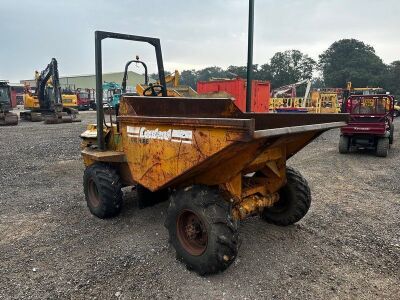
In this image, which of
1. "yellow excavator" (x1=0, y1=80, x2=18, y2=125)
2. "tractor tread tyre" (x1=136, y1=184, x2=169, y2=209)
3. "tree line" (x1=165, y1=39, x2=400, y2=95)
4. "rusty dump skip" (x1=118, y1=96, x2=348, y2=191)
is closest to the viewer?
"rusty dump skip" (x1=118, y1=96, x2=348, y2=191)

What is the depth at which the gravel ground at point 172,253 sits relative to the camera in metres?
2.88

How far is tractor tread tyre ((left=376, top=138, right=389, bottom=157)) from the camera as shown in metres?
9.14

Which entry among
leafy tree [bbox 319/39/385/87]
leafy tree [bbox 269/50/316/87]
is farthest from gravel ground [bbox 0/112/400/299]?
leafy tree [bbox 269/50/316/87]

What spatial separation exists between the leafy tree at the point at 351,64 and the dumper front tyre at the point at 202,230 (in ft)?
179

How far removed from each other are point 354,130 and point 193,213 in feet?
25.4

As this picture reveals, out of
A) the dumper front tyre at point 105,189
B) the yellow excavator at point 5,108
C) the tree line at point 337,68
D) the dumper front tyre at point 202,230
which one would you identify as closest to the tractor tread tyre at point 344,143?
the dumper front tyre at point 105,189

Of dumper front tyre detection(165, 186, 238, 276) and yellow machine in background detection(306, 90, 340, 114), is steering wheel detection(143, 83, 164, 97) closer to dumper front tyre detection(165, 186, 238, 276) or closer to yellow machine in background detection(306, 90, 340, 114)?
dumper front tyre detection(165, 186, 238, 276)

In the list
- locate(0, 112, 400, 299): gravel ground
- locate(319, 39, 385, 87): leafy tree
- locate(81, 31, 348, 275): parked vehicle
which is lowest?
locate(0, 112, 400, 299): gravel ground

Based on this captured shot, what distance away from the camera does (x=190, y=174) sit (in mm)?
3088

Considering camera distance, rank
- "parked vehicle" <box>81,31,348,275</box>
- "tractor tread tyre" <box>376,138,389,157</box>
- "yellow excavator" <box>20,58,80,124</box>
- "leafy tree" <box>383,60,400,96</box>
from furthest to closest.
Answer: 1. "leafy tree" <box>383,60,400,96</box>
2. "yellow excavator" <box>20,58,80,124</box>
3. "tractor tread tyre" <box>376,138,389,157</box>
4. "parked vehicle" <box>81,31,348,275</box>

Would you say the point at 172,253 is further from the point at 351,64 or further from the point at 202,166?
the point at 351,64

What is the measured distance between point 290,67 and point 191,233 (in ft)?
226

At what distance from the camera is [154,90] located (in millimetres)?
4688

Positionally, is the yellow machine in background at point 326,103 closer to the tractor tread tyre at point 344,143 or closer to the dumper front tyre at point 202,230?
the tractor tread tyre at point 344,143
